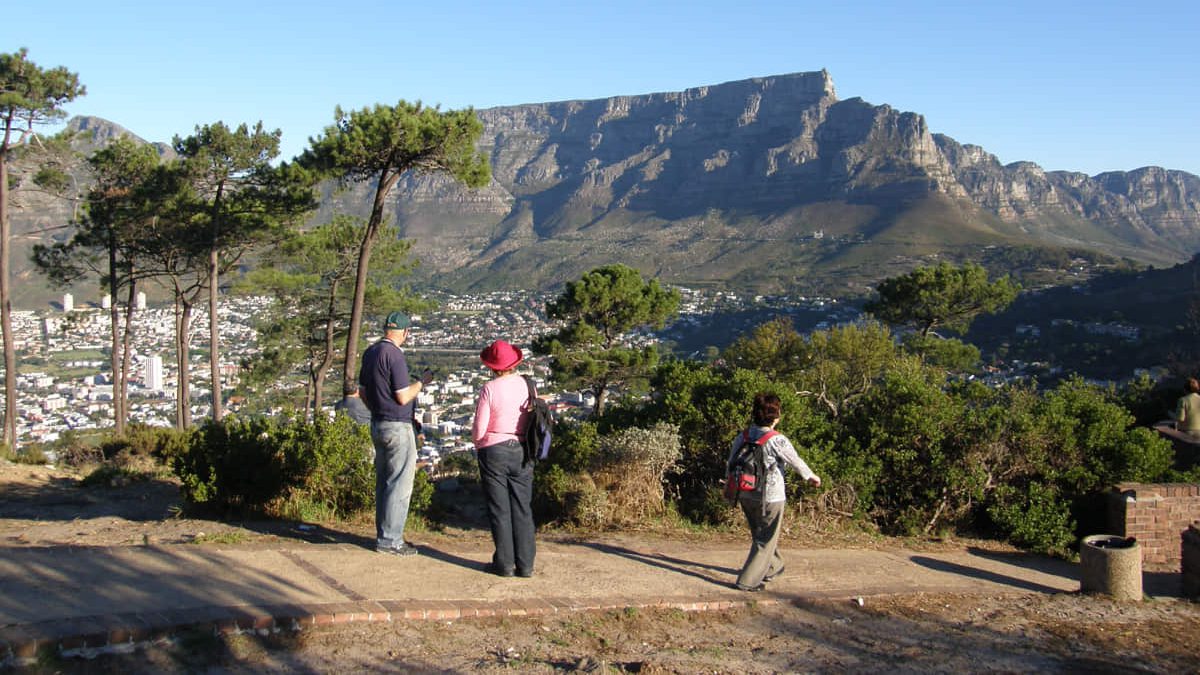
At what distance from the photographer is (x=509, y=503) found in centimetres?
604

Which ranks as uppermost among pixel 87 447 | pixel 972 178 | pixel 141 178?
pixel 972 178

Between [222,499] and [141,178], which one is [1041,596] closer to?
[222,499]

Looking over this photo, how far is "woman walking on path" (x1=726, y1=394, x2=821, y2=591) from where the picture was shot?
246 inches

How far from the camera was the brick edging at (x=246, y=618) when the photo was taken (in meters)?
4.20

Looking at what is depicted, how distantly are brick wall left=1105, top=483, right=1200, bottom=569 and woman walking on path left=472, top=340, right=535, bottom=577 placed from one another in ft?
20.1

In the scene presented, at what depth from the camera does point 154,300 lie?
69.5 m

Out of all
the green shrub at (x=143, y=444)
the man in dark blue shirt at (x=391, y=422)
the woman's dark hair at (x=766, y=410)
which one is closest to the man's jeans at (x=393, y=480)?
the man in dark blue shirt at (x=391, y=422)

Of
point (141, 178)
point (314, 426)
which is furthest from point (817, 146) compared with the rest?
point (314, 426)

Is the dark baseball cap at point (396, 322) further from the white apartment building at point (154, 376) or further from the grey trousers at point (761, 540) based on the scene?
the white apartment building at point (154, 376)

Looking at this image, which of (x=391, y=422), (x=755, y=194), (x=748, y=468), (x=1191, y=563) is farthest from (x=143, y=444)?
(x=755, y=194)

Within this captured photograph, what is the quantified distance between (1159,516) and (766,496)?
4984 mm

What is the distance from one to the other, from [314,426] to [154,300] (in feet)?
226

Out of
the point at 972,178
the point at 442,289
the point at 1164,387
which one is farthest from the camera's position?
the point at 972,178

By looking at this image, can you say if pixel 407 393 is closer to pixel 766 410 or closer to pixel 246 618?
pixel 246 618
